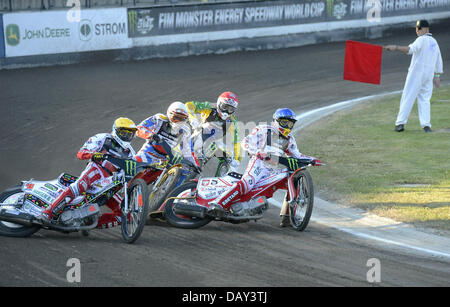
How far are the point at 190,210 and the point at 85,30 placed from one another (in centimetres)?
1591

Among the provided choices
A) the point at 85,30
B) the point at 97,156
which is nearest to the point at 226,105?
the point at 97,156

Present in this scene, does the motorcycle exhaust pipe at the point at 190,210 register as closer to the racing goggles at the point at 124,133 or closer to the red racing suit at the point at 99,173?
the red racing suit at the point at 99,173

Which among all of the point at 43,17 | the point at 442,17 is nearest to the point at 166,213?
the point at 43,17

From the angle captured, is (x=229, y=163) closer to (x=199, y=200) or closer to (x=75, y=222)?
(x=199, y=200)

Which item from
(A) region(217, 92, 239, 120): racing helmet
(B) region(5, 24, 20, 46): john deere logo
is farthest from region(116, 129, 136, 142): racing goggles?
(B) region(5, 24, 20, 46): john deere logo

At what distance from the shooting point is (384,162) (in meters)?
14.9

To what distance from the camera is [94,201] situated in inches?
408

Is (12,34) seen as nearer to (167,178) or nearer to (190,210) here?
(167,178)

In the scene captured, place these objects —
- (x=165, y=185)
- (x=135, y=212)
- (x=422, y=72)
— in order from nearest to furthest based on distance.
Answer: (x=135, y=212) < (x=165, y=185) < (x=422, y=72)

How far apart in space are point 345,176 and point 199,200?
3995mm

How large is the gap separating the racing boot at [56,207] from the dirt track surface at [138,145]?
316 millimetres

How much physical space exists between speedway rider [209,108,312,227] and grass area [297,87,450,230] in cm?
177

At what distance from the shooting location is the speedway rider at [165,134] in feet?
40.2

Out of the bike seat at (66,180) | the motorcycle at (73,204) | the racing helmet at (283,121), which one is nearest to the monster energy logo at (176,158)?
the motorcycle at (73,204)
